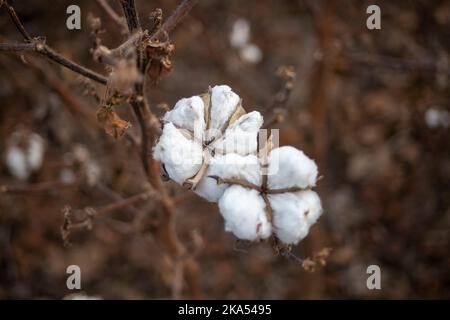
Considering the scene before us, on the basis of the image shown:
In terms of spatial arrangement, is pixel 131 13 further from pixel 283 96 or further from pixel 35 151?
pixel 35 151

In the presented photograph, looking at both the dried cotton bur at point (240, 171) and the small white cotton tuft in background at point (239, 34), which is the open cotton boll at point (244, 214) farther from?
the small white cotton tuft in background at point (239, 34)

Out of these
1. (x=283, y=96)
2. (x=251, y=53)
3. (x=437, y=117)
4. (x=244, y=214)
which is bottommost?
(x=244, y=214)

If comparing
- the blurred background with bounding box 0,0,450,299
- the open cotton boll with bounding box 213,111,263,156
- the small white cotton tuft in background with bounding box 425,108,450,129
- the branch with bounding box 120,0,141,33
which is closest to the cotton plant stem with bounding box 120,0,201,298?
the branch with bounding box 120,0,141,33

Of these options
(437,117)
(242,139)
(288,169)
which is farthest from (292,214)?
(437,117)

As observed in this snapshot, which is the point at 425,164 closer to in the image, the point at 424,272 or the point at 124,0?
the point at 424,272

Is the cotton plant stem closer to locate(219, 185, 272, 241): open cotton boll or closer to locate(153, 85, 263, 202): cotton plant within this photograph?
locate(153, 85, 263, 202): cotton plant

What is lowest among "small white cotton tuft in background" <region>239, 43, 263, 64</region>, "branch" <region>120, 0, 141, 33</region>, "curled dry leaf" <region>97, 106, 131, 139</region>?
"curled dry leaf" <region>97, 106, 131, 139</region>
